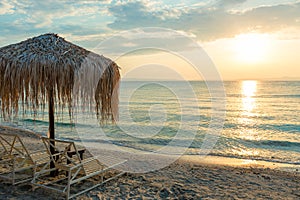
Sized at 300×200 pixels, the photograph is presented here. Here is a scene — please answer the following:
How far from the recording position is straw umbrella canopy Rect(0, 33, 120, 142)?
352cm

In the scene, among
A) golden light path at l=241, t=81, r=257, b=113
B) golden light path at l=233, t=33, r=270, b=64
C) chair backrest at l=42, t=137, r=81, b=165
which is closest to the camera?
chair backrest at l=42, t=137, r=81, b=165

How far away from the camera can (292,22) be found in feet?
44.1

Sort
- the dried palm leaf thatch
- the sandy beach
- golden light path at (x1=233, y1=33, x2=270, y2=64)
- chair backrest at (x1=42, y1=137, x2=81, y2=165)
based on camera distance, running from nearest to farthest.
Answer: the dried palm leaf thatch → chair backrest at (x1=42, y1=137, x2=81, y2=165) → the sandy beach → golden light path at (x1=233, y1=33, x2=270, y2=64)

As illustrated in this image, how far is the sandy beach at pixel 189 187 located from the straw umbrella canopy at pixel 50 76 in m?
1.27

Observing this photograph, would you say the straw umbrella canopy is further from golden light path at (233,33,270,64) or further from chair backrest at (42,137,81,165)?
golden light path at (233,33,270,64)

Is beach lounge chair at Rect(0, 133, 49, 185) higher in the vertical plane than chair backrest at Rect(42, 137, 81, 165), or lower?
lower

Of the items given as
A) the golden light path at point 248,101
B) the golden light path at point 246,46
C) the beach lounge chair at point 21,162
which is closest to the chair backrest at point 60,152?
the beach lounge chair at point 21,162

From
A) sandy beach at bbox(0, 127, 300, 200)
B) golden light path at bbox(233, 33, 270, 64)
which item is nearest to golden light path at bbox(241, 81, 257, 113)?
golden light path at bbox(233, 33, 270, 64)

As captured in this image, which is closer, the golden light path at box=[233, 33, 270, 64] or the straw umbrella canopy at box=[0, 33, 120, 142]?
the straw umbrella canopy at box=[0, 33, 120, 142]

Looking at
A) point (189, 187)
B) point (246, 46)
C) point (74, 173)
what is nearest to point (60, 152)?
point (74, 173)

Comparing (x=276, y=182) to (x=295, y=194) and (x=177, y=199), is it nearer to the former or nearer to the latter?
(x=295, y=194)

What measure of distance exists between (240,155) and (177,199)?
6.17 meters

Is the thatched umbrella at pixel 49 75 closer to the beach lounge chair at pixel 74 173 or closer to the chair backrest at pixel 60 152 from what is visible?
the chair backrest at pixel 60 152

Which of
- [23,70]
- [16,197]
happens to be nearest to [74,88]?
[23,70]
